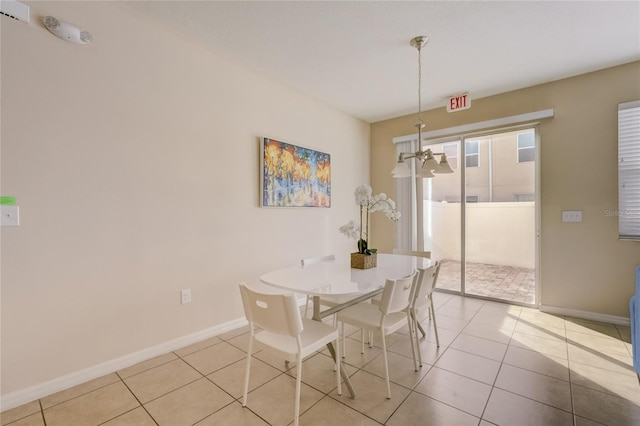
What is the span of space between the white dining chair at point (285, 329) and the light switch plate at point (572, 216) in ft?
10.3

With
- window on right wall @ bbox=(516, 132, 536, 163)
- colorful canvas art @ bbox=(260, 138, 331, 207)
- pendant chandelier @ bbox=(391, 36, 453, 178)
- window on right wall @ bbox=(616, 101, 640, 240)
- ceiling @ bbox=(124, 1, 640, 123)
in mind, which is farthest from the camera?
window on right wall @ bbox=(516, 132, 536, 163)

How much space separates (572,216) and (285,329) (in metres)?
3.52

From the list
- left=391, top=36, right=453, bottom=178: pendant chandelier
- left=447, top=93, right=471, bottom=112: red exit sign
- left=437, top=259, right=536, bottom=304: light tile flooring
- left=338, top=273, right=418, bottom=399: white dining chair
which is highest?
left=447, top=93, right=471, bottom=112: red exit sign

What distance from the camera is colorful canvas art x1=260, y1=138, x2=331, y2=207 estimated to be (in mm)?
3121

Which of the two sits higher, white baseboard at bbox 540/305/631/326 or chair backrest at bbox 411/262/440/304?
chair backrest at bbox 411/262/440/304

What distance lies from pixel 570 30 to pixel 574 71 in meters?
0.96

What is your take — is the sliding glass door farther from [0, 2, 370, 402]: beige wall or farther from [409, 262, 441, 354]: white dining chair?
[0, 2, 370, 402]: beige wall

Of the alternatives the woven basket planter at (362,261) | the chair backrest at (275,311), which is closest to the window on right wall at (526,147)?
the woven basket planter at (362,261)

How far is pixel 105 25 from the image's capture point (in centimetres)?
208

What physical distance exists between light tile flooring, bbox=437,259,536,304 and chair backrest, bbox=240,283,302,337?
10.9 feet

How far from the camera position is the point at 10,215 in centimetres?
171

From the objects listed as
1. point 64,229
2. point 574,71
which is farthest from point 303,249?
point 574,71

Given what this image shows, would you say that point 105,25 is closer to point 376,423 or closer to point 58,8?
point 58,8

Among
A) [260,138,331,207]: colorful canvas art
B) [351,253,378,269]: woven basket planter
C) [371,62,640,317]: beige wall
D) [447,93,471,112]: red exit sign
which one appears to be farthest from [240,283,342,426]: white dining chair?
[447,93,471,112]: red exit sign
